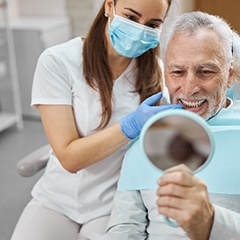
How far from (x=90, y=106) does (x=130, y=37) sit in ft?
0.90

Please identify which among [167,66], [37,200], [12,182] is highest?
[167,66]

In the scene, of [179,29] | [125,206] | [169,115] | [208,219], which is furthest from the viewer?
[125,206]

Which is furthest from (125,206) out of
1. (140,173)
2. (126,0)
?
(126,0)

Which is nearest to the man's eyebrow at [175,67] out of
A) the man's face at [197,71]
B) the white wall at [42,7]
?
the man's face at [197,71]

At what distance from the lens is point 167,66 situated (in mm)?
1423

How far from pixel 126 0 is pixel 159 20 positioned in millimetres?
126

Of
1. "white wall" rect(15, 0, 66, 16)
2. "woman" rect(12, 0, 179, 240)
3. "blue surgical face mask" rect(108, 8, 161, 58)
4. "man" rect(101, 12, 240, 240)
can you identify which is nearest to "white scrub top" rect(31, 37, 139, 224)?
"woman" rect(12, 0, 179, 240)

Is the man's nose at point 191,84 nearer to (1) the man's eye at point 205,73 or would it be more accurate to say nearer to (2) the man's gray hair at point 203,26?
(1) the man's eye at point 205,73

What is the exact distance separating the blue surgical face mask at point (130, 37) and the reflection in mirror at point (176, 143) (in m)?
0.78

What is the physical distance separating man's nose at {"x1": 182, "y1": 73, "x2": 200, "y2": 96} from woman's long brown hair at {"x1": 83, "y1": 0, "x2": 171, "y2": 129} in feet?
1.34

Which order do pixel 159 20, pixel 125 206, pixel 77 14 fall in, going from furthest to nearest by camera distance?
pixel 77 14 < pixel 159 20 < pixel 125 206

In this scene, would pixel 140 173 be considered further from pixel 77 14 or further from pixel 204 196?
pixel 77 14

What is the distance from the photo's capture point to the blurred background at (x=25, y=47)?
363cm

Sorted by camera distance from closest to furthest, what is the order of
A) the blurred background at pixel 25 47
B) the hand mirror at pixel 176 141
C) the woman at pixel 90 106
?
the hand mirror at pixel 176 141, the woman at pixel 90 106, the blurred background at pixel 25 47
